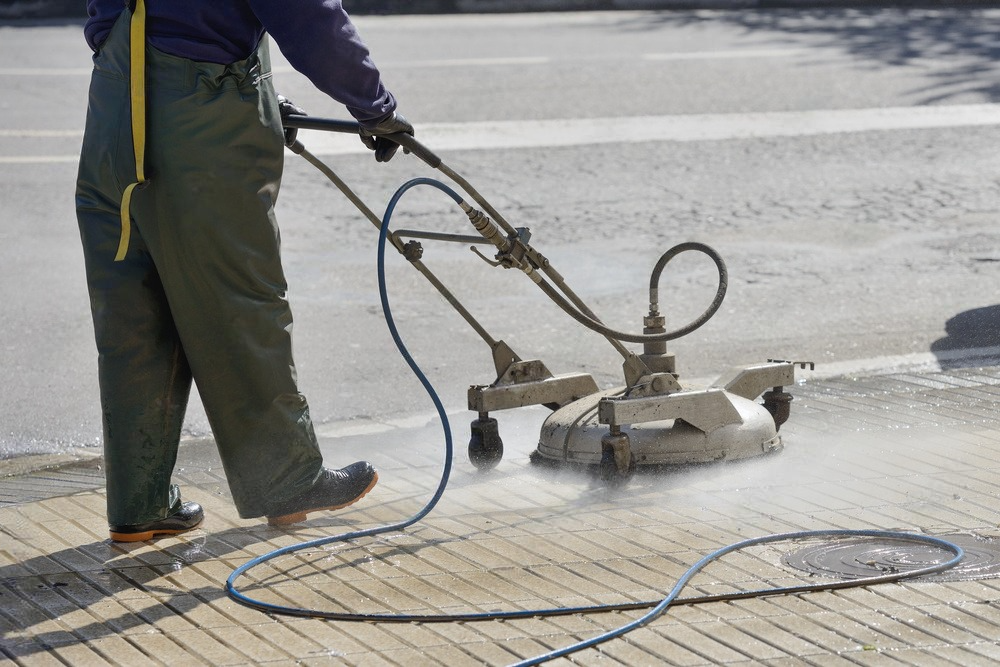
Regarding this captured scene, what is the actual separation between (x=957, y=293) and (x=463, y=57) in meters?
7.71

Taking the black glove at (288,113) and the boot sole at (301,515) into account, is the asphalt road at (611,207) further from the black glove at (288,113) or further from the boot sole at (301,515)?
the black glove at (288,113)

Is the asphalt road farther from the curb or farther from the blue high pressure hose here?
the curb

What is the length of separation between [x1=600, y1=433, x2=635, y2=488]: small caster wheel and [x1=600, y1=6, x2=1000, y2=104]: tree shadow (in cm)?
845

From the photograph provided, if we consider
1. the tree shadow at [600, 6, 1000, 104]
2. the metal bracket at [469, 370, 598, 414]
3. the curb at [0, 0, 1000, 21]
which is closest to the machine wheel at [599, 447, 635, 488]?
the metal bracket at [469, 370, 598, 414]

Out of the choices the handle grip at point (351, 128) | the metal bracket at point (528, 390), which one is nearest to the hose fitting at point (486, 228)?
the handle grip at point (351, 128)

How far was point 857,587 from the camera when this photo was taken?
3906 mm

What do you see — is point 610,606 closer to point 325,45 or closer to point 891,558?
point 891,558

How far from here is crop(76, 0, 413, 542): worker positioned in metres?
3.99

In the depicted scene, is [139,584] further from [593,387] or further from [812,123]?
[812,123]

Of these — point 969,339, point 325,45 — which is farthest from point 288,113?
point 969,339

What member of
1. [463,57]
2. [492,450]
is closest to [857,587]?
[492,450]

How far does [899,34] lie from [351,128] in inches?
492

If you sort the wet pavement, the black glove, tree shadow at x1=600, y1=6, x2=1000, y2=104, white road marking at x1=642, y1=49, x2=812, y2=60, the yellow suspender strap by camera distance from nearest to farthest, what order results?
1. the wet pavement
2. the yellow suspender strap
3. the black glove
4. tree shadow at x1=600, y1=6, x2=1000, y2=104
5. white road marking at x1=642, y1=49, x2=812, y2=60

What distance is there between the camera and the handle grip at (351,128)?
436 centimetres
